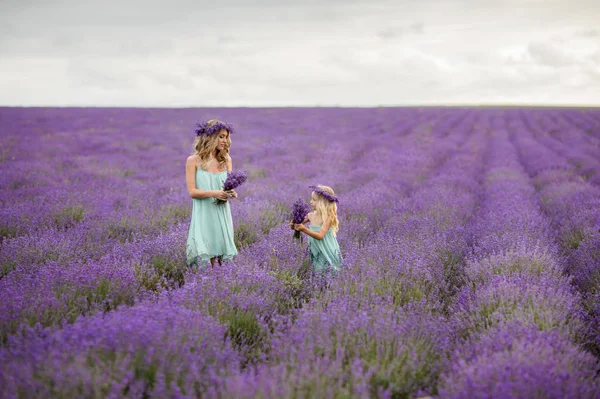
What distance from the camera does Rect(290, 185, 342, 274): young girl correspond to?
3486mm

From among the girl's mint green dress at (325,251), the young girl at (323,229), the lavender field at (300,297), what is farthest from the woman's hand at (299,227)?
the lavender field at (300,297)

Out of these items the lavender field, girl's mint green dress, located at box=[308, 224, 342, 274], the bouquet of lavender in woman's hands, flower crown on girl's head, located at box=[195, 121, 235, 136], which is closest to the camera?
the lavender field

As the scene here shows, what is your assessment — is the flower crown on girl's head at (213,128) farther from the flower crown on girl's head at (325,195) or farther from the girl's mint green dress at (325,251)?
the girl's mint green dress at (325,251)

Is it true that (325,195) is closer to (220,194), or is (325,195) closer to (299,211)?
(299,211)

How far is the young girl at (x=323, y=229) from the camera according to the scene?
3.49 meters

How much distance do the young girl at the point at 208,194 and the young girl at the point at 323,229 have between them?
627 millimetres

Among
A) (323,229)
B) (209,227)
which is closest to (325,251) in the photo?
(323,229)

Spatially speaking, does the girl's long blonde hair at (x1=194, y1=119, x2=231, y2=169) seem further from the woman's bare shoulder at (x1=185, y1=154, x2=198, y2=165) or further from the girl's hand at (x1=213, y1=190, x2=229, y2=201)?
the girl's hand at (x1=213, y1=190, x2=229, y2=201)

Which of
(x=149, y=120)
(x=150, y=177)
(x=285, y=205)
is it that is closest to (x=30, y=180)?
(x=150, y=177)

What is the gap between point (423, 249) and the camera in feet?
12.0

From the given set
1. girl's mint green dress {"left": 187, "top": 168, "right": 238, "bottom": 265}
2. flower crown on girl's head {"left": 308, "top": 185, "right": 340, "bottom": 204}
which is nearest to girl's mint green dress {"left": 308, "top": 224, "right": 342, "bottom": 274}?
flower crown on girl's head {"left": 308, "top": 185, "right": 340, "bottom": 204}

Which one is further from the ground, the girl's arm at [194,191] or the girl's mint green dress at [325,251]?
the girl's arm at [194,191]

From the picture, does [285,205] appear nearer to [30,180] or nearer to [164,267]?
[164,267]

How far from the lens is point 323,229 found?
3.48 metres
